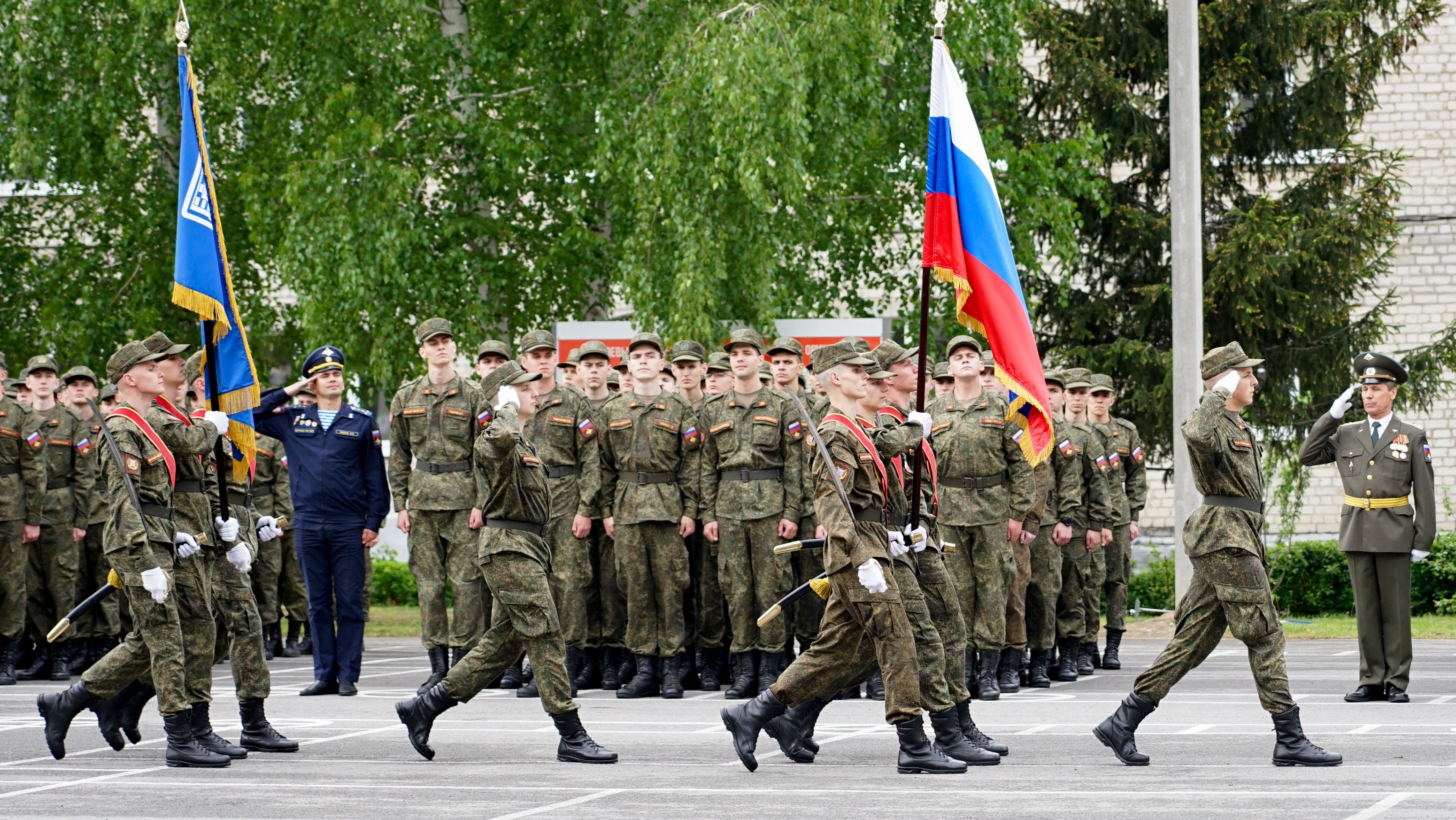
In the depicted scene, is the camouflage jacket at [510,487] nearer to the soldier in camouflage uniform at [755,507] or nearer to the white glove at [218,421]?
the white glove at [218,421]

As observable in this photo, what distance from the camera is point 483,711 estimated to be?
11.5 metres

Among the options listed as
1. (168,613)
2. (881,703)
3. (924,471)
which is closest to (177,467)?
(168,613)

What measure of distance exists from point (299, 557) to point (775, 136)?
20.5 feet

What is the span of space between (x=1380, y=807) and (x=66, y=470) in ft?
35.0

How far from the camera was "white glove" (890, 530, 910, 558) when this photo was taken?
27.3 feet

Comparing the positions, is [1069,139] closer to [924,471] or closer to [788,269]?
[788,269]

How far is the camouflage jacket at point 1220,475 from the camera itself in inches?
342

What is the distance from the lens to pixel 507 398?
8820 millimetres

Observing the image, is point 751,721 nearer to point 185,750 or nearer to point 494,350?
point 185,750

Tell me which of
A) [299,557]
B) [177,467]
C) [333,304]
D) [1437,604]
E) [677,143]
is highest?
[677,143]

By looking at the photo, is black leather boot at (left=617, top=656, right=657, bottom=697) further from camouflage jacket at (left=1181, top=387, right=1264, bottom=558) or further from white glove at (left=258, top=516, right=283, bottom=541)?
camouflage jacket at (left=1181, top=387, right=1264, bottom=558)

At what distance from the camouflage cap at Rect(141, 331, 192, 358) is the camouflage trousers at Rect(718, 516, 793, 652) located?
158 inches

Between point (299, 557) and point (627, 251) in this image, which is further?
point (627, 251)

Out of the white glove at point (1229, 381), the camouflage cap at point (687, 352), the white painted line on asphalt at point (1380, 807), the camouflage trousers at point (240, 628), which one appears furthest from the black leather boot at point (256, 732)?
the white painted line on asphalt at point (1380, 807)
